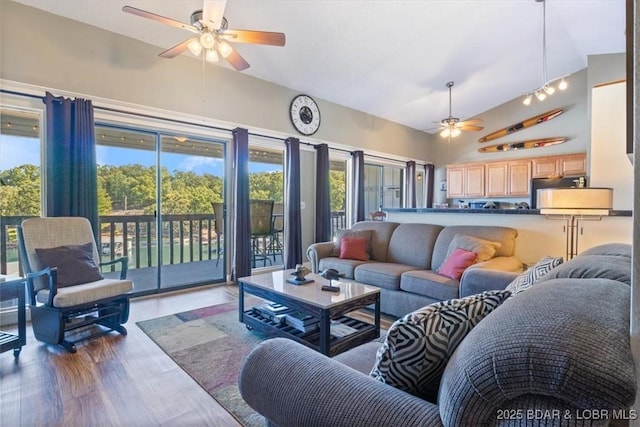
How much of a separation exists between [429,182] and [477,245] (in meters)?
5.47

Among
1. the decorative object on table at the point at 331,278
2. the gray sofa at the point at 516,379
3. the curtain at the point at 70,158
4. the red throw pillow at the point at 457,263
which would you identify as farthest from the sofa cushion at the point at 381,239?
the curtain at the point at 70,158

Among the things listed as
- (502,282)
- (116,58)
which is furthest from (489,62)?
(116,58)

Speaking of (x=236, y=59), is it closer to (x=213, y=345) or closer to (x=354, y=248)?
(x=354, y=248)

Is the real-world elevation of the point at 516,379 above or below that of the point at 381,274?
above

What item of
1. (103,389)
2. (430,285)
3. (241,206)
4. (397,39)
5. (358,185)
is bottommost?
(103,389)

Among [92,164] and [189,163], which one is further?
[189,163]

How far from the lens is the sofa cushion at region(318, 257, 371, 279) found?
370cm

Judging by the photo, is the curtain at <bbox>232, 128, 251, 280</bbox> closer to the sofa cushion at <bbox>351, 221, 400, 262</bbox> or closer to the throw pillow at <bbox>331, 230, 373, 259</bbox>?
the throw pillow at <bbox>331, 230, 373, 259</bbox>

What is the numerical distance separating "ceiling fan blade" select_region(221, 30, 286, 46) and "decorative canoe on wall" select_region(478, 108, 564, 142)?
20.7ft

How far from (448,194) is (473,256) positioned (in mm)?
5489

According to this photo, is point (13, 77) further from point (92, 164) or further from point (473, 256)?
point (473, 256)

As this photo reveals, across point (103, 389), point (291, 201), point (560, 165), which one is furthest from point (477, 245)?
point (560, 165)

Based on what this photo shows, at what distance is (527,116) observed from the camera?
7.04 metres

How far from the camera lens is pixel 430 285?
9.79 feet
